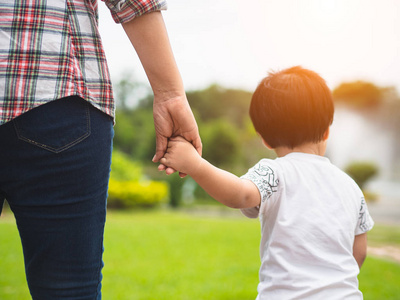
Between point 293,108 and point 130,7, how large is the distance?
65 cm

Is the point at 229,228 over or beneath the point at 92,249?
beneath

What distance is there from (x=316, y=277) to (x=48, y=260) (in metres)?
0.79

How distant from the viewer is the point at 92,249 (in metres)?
1.10

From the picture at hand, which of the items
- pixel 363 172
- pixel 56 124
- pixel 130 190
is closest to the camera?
pixel 56 124

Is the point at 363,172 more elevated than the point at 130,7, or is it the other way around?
the point at 130,7

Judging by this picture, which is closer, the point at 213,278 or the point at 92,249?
the point at 92,249

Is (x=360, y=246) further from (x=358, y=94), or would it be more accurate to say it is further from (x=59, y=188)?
(x=358, y=94)

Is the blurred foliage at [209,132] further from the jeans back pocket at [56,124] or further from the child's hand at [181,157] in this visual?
the jeans back pocket at [56,124]

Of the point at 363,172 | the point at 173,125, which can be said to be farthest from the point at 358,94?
the point at 173,125

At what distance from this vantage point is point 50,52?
1.00m

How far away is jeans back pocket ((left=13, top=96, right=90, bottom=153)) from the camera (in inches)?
38.0

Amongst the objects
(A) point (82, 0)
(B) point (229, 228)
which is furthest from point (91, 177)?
(B) point (229, 228)

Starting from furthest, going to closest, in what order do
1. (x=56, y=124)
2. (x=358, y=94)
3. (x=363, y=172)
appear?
(x=358, y=94), (x=363, y=172), (x=56, y=124)

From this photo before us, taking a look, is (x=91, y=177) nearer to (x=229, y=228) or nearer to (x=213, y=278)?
(x=213, y=278)
